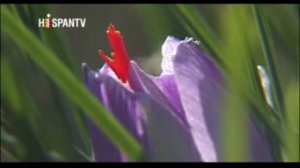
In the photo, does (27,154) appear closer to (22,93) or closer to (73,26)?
(22,93)

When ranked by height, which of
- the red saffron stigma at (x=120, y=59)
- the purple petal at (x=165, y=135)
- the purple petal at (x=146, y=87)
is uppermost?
the red saffron stigma at (x=120, y=59)

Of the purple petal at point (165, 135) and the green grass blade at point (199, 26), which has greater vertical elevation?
the green grass blade at point (199, 26)

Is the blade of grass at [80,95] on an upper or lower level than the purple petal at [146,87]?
upper

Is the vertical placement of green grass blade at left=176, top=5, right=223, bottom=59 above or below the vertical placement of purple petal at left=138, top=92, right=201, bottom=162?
above

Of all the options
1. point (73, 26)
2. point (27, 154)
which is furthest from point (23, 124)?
point (73, 26)

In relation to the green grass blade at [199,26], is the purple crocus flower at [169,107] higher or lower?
lower
